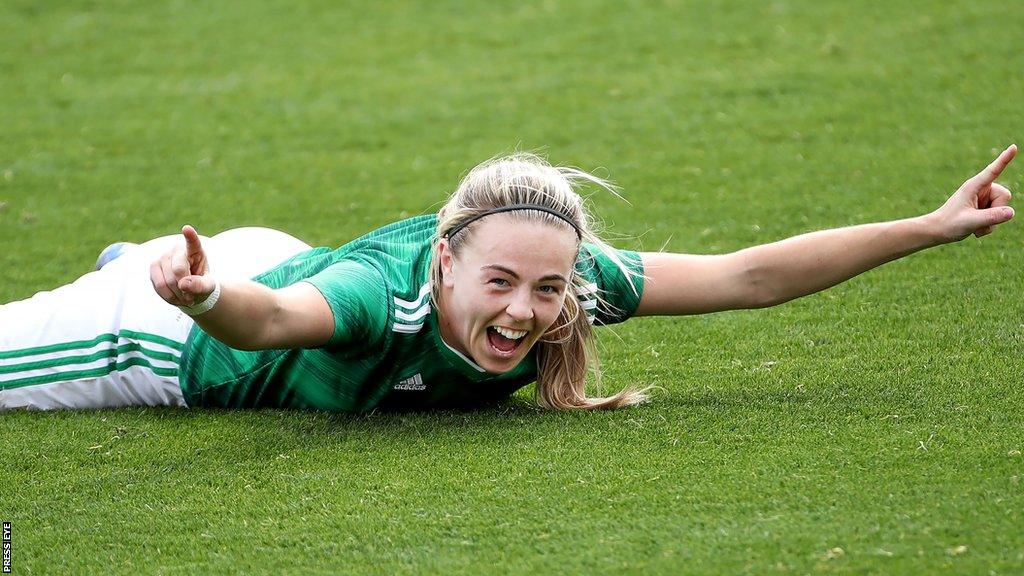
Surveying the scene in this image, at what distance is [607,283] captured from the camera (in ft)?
13.1

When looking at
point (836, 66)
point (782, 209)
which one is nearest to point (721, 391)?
point (782, 209)

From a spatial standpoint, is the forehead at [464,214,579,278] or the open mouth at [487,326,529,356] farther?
the open mouth at [487,326,529,356]

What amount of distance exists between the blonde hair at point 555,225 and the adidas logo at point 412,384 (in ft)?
0.97

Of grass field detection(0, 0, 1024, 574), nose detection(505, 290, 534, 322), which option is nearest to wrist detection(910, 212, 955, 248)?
grass field detection(0, 0, 1024, 574)

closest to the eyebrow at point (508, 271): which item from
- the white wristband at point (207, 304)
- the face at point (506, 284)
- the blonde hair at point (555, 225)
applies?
the face at point (506, 284)

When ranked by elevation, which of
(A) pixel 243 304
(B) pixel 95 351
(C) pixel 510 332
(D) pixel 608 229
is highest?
(A) pixel 243 304

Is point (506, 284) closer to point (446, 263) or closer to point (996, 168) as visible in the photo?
point (446, 263)

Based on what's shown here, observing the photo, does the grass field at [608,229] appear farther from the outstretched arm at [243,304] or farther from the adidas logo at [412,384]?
the outstretched arm at [243,304]

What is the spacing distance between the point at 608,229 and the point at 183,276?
322cm

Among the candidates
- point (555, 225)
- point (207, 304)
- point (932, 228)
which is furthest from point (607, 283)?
point (207, 304)

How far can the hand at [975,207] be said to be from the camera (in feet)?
12.3

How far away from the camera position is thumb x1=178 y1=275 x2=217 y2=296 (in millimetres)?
3121

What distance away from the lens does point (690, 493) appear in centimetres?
330

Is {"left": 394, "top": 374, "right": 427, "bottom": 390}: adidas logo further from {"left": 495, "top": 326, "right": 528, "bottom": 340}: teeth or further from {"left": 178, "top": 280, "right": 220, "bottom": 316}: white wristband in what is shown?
{"left": 178, "top": 280, "right": 220, "bottom": 316}: white wristband
